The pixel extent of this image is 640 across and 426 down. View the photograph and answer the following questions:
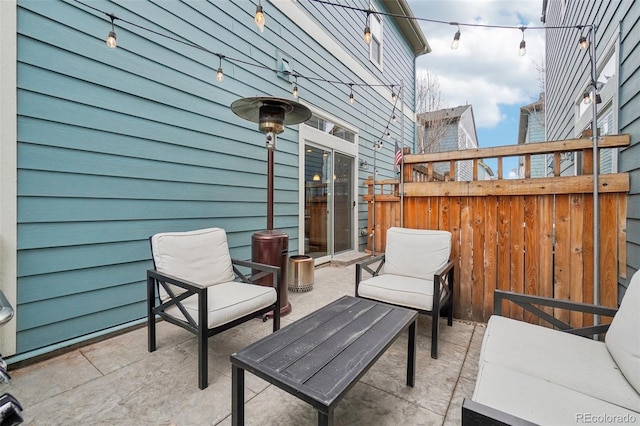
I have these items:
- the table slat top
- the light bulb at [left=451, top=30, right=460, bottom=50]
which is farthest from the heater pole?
the light bulb at [left=451, top=30, right=460, bottom=50]

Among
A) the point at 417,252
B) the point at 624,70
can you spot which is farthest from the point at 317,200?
the point at 624,70

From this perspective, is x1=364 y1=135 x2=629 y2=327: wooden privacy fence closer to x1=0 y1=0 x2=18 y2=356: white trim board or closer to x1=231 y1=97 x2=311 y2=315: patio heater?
x1=231 y1=97 x2=311 y2=315: patio heater

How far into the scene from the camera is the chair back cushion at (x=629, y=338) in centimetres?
116

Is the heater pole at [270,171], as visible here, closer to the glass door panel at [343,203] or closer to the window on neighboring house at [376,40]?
the glass door panel at [343,203]

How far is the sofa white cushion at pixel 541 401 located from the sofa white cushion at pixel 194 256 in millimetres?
2079

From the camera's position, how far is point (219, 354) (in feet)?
7.12

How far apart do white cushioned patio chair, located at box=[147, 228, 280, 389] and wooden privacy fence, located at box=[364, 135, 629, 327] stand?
5.87ft

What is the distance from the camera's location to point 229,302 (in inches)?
79.5

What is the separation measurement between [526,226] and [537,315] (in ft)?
3.34

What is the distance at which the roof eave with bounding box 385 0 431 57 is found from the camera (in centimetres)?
693

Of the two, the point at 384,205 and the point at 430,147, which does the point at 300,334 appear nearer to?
the point at 384,205

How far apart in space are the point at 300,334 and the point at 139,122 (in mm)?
2430

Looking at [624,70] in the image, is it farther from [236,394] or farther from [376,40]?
[376,40]

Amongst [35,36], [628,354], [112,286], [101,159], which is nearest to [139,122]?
[101,159]
